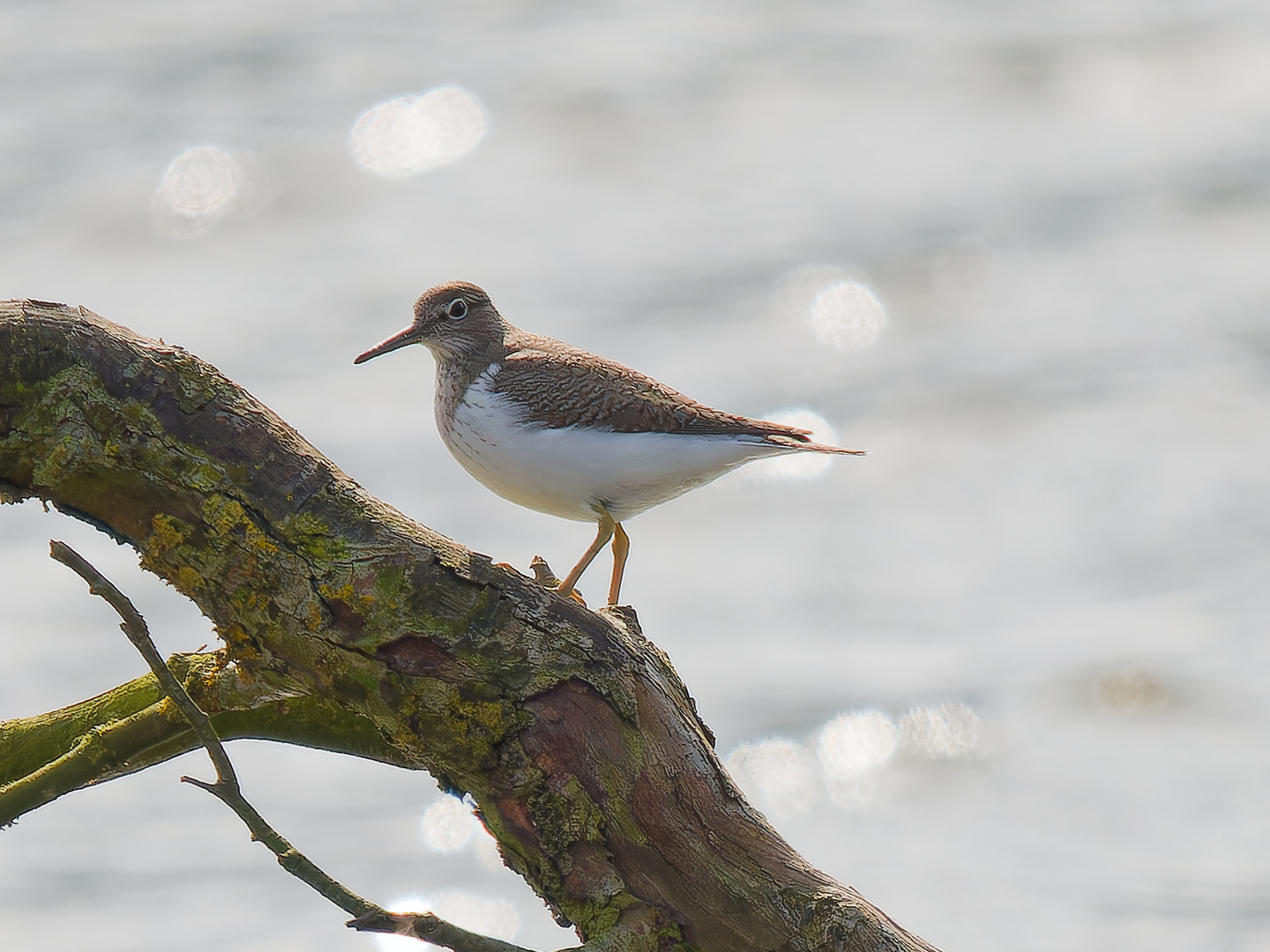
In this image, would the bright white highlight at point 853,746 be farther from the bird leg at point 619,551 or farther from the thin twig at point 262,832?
the thin twig at point 262,832

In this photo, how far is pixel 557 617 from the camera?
393cm

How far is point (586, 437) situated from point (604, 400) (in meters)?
0.24

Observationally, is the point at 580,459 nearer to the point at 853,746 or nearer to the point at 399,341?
the point at 399,341

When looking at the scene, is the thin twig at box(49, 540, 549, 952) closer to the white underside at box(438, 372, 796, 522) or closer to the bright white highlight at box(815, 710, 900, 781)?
the white underside at box(438, 372, 796, 522)

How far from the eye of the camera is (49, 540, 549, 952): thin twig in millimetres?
3213

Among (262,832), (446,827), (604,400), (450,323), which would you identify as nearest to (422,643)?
(262,832)

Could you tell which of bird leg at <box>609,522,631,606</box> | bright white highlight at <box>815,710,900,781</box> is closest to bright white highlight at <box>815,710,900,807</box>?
bright white highlight at <box>815,710,900,781</box>

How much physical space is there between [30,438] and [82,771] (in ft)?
3.59

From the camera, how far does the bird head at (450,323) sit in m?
5.99

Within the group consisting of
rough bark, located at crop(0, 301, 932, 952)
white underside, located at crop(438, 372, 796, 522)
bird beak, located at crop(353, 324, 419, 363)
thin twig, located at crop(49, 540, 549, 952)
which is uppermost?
bird beak, located at crop(353, 324, 419, 363)

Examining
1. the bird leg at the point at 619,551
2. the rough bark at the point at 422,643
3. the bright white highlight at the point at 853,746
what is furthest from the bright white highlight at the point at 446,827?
the rough bark at the point at 422,643

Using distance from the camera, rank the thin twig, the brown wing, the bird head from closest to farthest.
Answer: the thin twig < the brown wing < the bird head

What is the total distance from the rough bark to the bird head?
2167mm

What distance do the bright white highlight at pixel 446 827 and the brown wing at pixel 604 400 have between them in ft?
15.0
